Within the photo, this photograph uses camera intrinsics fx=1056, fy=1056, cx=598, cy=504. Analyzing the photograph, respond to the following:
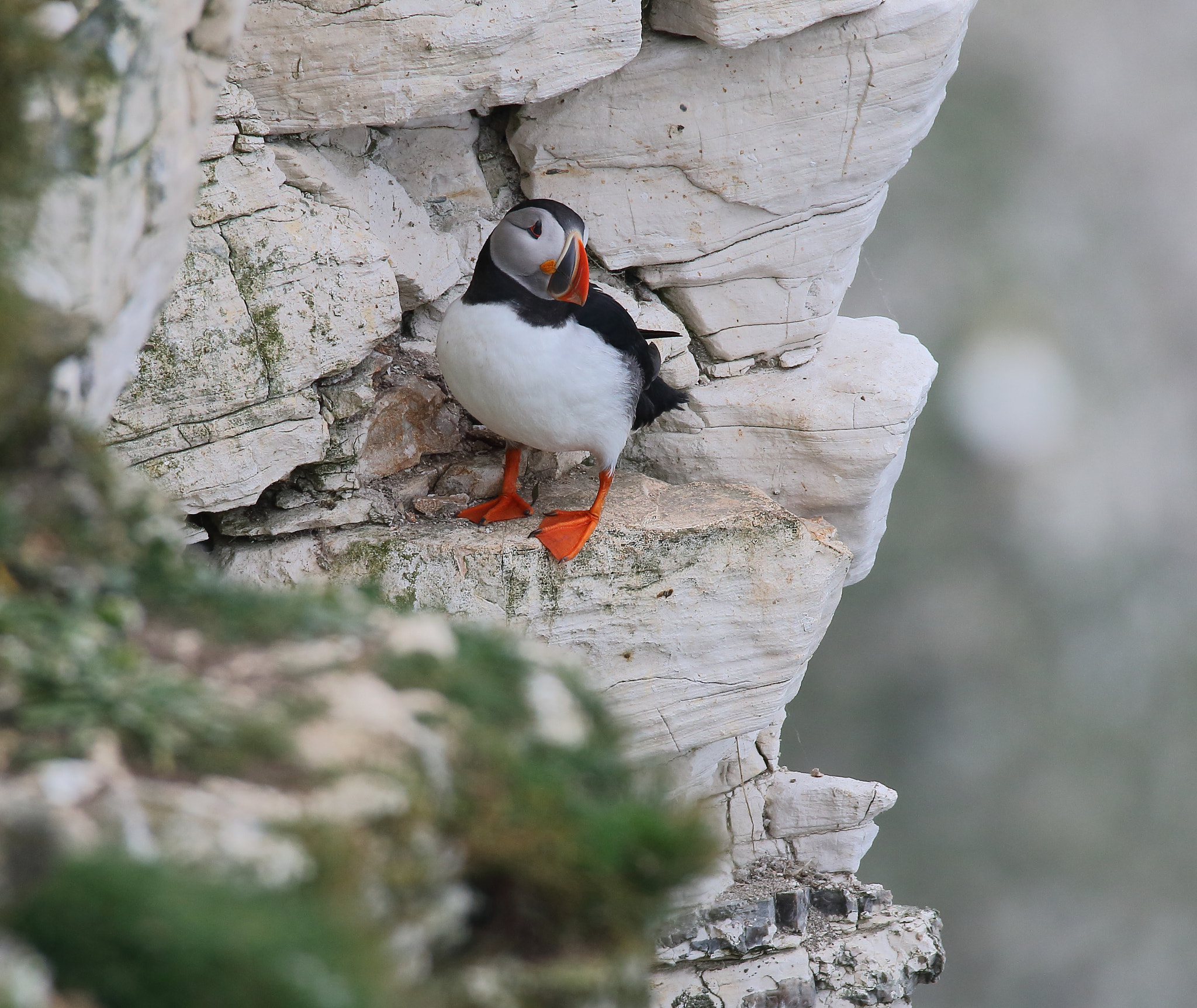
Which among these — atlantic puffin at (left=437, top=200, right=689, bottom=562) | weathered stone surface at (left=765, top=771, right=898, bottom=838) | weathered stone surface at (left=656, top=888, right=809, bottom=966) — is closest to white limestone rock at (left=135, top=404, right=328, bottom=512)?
atlantic puffin at (left=437, top=200, right=689, bottom=562)

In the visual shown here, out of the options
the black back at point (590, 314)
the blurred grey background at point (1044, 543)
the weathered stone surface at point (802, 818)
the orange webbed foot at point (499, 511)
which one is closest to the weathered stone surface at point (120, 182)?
the black back at point (590, 314)

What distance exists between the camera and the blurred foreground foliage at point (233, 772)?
1.02 metres

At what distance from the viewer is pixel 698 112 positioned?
430 cm

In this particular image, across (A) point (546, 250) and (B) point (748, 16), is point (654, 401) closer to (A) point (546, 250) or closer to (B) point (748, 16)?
(A) point (546, 250)

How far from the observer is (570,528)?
3855mm

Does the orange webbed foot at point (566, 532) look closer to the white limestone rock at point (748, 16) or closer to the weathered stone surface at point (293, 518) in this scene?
the weathered stone surface at point (293, 518)

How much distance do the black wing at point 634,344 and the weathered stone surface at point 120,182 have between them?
184 cm

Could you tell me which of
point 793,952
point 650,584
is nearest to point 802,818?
point 793,952

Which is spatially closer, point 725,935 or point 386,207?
point 386,207

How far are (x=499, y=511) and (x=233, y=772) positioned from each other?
9.16 feet

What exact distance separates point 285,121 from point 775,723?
3.37 meters

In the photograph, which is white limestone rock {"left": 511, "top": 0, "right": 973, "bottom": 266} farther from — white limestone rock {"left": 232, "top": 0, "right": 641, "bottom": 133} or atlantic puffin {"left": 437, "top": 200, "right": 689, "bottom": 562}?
atlantic puffin {"left": 437, "top": 200, "right": 689, "bottom": 562}

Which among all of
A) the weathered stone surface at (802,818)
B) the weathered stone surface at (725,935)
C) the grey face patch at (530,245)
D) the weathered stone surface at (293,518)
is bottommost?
the weathered stone surface at (725,935)

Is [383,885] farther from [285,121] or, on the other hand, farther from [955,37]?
[955,37]
